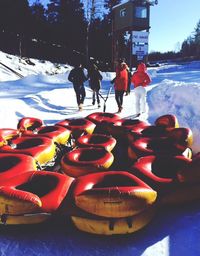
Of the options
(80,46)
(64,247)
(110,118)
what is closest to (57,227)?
(64,247)

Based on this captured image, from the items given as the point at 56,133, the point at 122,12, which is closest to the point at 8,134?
the point at 56,133

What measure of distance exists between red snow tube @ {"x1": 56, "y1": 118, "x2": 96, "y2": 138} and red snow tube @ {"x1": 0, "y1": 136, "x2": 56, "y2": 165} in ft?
3.64

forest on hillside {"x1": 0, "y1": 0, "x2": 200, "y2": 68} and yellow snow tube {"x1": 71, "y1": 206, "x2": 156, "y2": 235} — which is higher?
forest on hillside {"x1": 0, "y1": 0, "x2": 200, "y2": 68}

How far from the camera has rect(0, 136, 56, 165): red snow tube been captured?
5203mm

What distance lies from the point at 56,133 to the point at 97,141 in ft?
2.86

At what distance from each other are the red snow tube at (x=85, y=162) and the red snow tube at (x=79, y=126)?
5.31ft

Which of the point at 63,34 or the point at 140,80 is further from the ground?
the point at 63,34

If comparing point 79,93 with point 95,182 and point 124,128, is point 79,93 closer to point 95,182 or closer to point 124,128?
point 124,128

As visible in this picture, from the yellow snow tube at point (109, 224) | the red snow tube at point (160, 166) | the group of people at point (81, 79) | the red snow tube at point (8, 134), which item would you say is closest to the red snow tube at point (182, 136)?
the red snow tube at point (160, 166)

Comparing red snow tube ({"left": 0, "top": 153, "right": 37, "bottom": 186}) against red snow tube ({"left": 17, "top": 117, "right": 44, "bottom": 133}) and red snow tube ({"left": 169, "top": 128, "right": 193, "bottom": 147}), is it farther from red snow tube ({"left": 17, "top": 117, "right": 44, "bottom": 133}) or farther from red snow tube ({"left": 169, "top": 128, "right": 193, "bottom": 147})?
red snow tube ({"left": 169, "top": 128, "right": 193, "bottom": 147})

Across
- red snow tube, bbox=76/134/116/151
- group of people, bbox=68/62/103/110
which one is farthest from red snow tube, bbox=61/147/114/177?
group of people, bbox=68/62/103/110

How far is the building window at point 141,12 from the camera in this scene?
21344 mm

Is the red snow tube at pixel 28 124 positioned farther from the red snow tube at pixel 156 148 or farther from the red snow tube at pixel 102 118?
the red snow tube at pixel 156 148

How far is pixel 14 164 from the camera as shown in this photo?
472 centimetres
